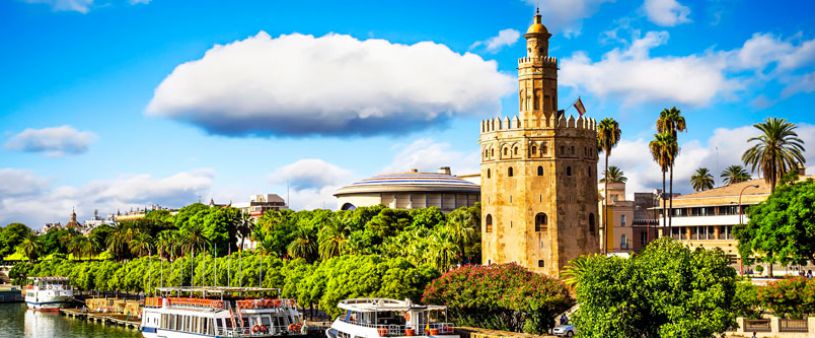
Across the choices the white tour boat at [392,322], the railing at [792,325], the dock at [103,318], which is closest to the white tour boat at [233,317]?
the white tour boat at [392,322]

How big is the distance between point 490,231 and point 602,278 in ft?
98.6

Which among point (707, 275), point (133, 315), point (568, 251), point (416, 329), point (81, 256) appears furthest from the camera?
point (81, 256)

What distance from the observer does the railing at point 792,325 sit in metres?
53.7

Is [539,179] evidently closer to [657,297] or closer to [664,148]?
[664,148]

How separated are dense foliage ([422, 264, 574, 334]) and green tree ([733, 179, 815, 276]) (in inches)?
599

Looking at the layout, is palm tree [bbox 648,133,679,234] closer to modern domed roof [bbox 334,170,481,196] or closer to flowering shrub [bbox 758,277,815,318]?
flowering shrub [bbox 758,277,815,318]

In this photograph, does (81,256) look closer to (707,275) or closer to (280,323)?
(280,323)

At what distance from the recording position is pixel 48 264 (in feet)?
429

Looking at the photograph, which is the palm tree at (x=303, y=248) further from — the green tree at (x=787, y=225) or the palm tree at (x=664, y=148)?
the green tree at (x=787, y=225)

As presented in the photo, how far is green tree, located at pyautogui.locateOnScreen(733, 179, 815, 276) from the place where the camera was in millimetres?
64625

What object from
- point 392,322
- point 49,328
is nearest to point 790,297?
point 392,322

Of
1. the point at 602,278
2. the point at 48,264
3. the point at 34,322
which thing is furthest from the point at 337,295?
the point at 48,264

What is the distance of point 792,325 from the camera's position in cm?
5397

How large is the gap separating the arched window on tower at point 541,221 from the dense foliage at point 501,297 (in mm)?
9572
